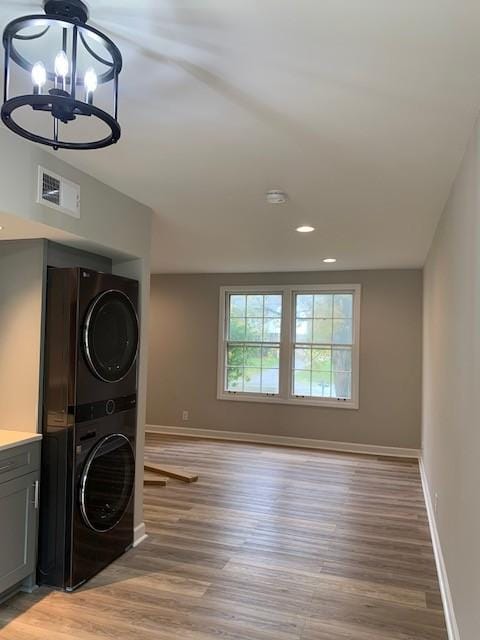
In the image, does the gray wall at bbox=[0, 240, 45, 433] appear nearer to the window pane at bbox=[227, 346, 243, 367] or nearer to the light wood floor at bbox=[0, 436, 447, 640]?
the light wood floor at bbox=[0, 436, 447, 640]

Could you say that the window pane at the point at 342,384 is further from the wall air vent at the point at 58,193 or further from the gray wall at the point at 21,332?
the wall air vent at the point at 58,193

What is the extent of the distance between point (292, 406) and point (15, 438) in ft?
15.1

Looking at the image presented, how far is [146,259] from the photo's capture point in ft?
11.3

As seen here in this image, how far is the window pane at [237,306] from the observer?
284 inches

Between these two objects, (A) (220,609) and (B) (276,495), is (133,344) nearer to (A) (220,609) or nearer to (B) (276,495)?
(A) (220,609)

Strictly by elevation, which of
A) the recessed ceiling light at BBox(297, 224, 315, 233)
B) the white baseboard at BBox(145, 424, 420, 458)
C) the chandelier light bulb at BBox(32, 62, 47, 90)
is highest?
the recessed ceiling light at BBox(297, 224, 315, 233)

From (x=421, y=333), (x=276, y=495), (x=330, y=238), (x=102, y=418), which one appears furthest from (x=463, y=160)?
(x=421, y=333)

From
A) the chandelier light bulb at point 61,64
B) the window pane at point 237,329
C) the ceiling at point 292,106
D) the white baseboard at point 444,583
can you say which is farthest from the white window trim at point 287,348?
the chandelier light bulb at point 61,64

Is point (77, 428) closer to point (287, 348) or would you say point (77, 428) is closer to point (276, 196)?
point (276, 196)

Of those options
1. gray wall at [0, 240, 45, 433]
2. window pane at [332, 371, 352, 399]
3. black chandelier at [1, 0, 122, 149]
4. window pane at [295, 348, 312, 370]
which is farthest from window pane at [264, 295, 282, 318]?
black chandelier at [1, 0, 122, 149]

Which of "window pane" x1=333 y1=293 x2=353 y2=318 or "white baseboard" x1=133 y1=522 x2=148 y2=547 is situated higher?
"window pane" x1=333 y1=293 x2=353 y2=318

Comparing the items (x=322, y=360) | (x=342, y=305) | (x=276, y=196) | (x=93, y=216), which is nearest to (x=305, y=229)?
(x=276, y=196)

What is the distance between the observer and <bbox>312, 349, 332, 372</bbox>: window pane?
6.71m

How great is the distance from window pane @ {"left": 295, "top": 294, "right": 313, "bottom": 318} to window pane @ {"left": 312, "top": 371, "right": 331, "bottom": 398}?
83 centimetres
